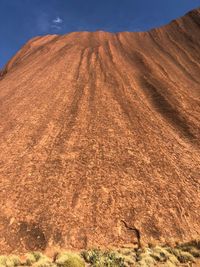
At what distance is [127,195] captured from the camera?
60.6 feet

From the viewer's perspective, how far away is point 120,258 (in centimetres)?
1425

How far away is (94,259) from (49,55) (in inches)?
1369

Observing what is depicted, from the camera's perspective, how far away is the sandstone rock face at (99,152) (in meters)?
16.5

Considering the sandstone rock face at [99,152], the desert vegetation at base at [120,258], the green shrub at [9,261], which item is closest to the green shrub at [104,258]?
the desert vegetation at base at [120,258]

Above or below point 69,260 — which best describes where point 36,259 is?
above

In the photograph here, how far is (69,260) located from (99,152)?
942 cm

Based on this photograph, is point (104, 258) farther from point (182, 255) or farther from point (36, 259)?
point (182, 255)

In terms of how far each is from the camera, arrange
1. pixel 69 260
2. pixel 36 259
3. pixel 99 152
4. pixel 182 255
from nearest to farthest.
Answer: pixel 69 260, pixel 36 259, pixel 182 255, pixel 99 152

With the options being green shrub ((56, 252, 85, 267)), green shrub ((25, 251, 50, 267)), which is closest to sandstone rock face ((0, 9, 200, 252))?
green shrub ((25, 251, 50, 267))

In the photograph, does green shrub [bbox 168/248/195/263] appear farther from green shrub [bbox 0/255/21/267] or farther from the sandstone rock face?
green shrub [bbox 0/255/21/267]

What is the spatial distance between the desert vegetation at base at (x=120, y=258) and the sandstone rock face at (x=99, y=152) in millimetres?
681

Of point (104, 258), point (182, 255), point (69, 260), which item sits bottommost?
point (182, 255)

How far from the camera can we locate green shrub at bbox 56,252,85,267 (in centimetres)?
1339

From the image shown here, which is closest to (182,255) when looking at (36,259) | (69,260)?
(69,260)
